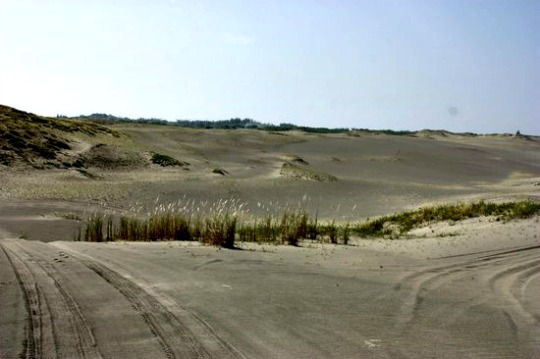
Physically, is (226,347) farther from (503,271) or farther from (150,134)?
(150,134)

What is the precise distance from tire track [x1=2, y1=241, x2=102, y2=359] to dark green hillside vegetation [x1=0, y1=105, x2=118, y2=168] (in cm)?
2014

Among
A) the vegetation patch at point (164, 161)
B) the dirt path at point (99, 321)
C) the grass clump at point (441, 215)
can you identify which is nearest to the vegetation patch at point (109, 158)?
the vegetation patch at point (164, 161)

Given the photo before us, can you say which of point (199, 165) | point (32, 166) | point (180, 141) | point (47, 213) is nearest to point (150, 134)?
point (180, 141)

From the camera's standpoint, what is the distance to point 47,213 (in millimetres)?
17484

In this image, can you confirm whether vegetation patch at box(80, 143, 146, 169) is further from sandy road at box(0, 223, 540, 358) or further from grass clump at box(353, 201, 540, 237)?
sandy road at box(0, 223, 540, 358)

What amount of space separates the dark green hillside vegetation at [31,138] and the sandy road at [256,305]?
17974 millimetres

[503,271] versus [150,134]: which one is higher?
[150,134]

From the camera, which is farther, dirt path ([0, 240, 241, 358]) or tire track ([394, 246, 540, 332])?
tire track ([394, 246, 540, 332])

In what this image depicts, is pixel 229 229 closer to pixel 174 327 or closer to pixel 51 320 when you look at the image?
pixel 174 327

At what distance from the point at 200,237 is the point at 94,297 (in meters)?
6.09

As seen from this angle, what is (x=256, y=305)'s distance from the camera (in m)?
6.49

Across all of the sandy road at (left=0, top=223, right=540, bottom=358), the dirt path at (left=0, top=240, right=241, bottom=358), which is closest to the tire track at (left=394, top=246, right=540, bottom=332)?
the sandy road at (left=0, top=223, right=540, bottom=358)

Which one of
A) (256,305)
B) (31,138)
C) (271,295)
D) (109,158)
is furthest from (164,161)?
(256,305)

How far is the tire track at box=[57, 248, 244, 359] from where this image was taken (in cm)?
484
